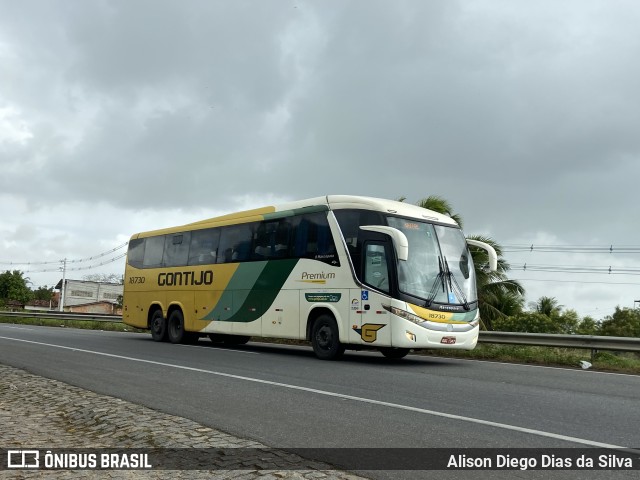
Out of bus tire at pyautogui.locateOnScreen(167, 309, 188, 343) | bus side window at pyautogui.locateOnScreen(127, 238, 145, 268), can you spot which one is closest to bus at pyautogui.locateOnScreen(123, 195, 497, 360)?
bus tire at pyautogui.locateOnScreen(167, 309, 188, 343)

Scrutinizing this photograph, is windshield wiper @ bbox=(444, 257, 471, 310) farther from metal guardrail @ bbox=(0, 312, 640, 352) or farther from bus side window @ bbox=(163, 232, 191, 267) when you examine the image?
bus side window @ bbox=(163, 232, 191, 267)

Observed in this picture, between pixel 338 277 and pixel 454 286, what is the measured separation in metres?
2.45

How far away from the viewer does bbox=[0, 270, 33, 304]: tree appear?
4023 inches

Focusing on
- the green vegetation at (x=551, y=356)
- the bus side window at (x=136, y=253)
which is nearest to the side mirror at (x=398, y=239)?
the green vegetation at (x=551, y=356)

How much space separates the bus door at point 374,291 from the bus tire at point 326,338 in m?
0.68

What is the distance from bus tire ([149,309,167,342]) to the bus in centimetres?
135

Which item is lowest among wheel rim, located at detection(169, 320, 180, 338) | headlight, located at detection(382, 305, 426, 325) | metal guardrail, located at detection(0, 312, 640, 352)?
wheel rim, located at detection(169, 320, 180, 338)

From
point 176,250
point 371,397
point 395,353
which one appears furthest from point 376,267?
point 176,250

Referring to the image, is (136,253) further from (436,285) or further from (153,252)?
(436,285)

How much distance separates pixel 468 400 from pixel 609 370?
6648mm

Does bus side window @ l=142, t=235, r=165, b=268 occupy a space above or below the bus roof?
below

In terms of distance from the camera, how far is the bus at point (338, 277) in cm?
1300

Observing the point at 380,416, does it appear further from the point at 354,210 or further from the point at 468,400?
the point at 354,210

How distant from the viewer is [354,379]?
10523mm
